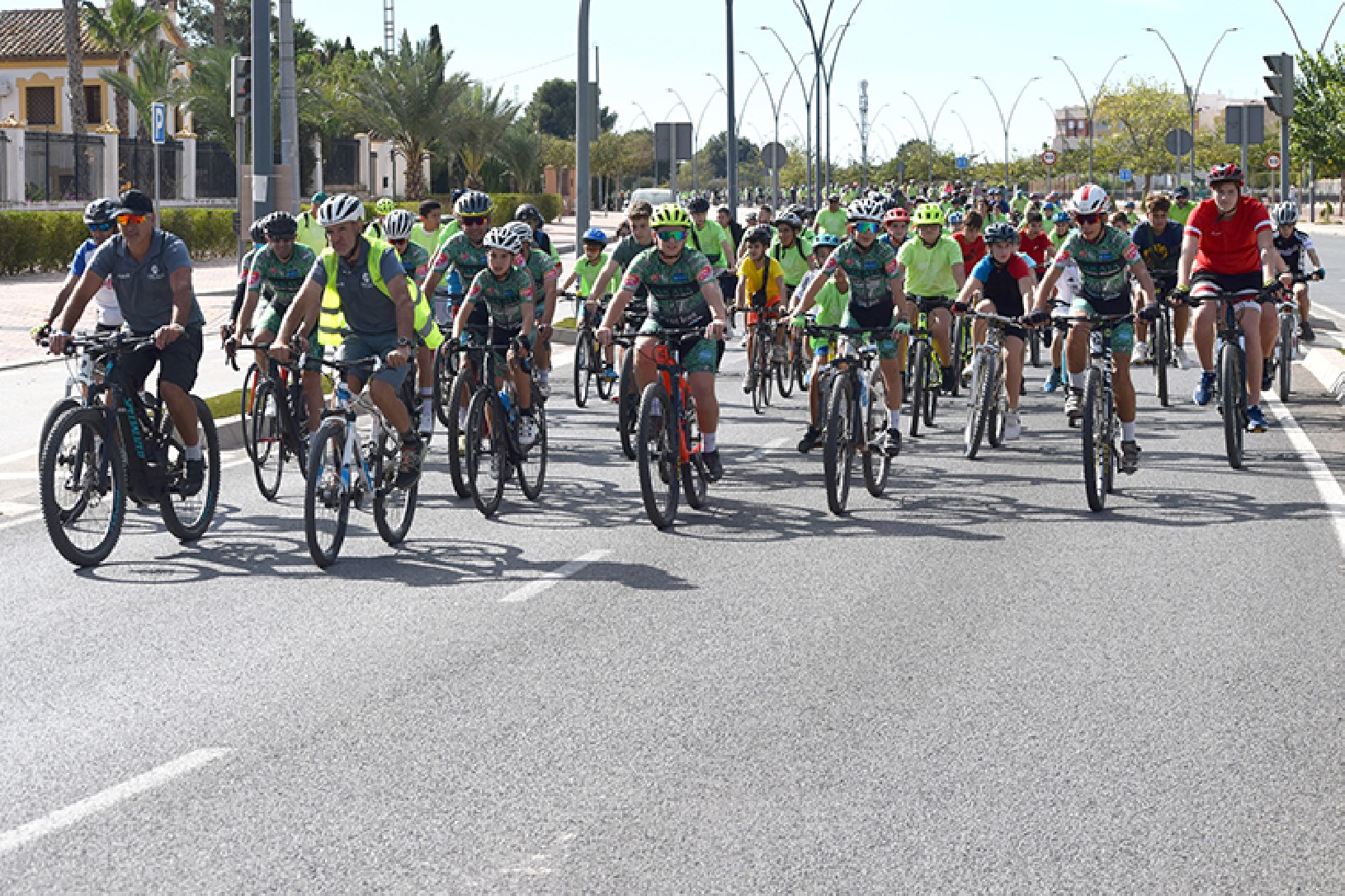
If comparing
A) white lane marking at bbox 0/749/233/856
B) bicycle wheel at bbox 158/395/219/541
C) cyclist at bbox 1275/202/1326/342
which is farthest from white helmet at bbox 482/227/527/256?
cyclist at bbox 1275/202/1326/342

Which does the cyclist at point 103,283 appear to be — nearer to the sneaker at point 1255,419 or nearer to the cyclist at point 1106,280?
the cyclist at point 1106,280

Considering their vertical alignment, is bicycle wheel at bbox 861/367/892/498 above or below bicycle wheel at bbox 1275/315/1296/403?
below

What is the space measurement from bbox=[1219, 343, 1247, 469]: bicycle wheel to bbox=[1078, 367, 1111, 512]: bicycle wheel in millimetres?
1786

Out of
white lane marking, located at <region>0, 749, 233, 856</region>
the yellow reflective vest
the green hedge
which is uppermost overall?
the green hedge

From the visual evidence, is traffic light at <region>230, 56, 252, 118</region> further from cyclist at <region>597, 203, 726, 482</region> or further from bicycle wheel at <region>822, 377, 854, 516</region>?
bicycle wheel at <region>822, 377, 854, 516</region>

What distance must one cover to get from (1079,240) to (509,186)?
2698 inches

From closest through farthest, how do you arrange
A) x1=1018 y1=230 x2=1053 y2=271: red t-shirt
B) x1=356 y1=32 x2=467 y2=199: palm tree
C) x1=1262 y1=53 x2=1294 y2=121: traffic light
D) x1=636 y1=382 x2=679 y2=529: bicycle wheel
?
1. x1=636 y1=382 x2=679 y2=529: bicycle wheel
2. x1=1018 y1=230 x2=1053 y2=271: red t-shirt
3. x1=1262 y1=53 x2=1294 y2=121: traffic light
4. x1=356 y1=32 x2=467 y2=199: palm tree

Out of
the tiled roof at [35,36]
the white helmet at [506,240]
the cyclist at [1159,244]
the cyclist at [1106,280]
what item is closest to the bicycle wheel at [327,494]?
the white helmet at [506,240]

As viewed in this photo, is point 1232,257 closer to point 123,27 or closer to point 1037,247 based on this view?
point 1037,247

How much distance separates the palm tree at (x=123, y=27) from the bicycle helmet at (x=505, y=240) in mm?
54980

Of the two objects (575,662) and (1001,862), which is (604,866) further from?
(575,662)

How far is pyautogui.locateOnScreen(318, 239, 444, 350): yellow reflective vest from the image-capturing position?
34.9ft

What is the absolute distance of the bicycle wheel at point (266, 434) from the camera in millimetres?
12383

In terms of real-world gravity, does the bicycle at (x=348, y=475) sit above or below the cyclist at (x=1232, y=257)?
below
